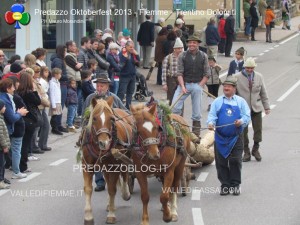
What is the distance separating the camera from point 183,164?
11344 mm

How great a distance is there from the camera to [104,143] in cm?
1002

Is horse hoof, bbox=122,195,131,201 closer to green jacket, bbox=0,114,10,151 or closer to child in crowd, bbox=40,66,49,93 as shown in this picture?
green jacket, bbox=0,114,10,151

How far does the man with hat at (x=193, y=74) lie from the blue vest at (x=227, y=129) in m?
3.00

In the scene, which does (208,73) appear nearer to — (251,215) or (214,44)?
(251,215)

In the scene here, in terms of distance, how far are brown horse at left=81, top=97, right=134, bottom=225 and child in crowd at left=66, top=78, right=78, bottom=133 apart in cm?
712

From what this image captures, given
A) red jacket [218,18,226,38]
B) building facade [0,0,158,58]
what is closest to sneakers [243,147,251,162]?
building facade [0,0,158,58]

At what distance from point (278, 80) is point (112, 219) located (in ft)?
59.3

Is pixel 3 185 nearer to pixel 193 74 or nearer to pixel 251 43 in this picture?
pixel 193 74

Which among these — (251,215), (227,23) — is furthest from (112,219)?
(227,23)

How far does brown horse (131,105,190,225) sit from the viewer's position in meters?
10.2

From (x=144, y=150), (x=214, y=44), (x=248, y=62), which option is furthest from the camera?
(x=214, y=44)

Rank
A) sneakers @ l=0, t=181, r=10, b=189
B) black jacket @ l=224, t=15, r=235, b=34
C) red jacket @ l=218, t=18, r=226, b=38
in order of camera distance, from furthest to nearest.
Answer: red jacket @ l=218, t=18, r=226, b=38, black jacket @ l=224, t=15, r=235, b=34, sneakers @ l=0, t=181, r=10, b=189

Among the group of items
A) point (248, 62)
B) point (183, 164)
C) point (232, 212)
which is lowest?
point (232, 212)

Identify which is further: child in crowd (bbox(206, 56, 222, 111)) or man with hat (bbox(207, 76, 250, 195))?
child in crowd (bbox(206, 56, 222, 111))
